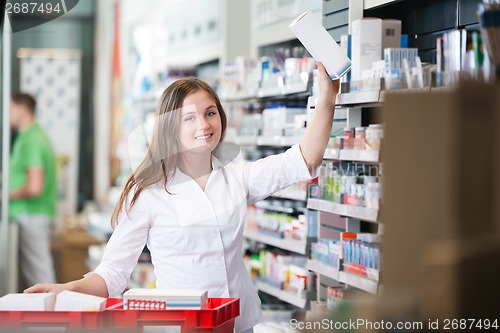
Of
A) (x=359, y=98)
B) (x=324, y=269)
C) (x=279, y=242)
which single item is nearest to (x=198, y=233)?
(x=359, y=98)

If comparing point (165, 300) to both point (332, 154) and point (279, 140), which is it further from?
point (279, 140)

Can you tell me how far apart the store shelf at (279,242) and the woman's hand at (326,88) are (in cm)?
150

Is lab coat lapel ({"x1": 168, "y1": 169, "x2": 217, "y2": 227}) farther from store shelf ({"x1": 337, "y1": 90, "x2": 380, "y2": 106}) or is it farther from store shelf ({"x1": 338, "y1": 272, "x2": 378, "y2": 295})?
store shelf ({"x1": 337, "y1": 90, "x2": 380, "y2": 106})

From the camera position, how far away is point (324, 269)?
13.0ft

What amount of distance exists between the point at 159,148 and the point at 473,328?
5.06ft

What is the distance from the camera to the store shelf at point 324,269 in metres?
3.82

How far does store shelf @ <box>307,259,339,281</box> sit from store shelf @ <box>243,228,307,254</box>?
318 millimetres

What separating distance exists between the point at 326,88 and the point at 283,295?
Result: 1.94 meters

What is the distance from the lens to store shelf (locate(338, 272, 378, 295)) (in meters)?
3.24

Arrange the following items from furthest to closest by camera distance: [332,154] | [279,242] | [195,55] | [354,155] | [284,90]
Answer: [195,55]
[279,242]
[284,90]
[332,154]
[354,155]

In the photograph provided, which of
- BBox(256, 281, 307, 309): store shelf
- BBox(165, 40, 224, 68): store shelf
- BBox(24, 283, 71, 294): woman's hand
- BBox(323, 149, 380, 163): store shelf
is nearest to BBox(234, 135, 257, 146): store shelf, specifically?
BBox(256, 281, 307, 309): store shelf

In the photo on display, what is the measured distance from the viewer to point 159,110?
10.4ft

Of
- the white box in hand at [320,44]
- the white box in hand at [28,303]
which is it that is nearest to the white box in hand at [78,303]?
the white box in hand at [28,303]

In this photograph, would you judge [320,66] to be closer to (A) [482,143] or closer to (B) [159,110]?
(B) [159,110]
